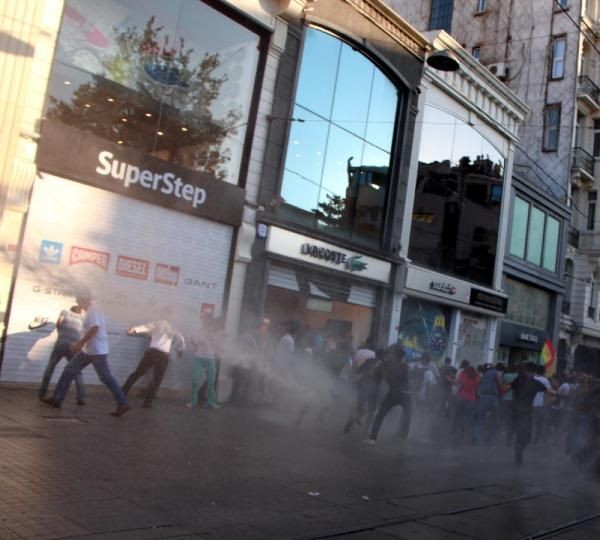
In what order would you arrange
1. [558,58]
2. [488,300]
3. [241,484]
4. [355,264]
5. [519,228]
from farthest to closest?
[558,58], [519,228], [488,300], [355,264], [241,484]

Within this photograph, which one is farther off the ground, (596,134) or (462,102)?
(596,134)

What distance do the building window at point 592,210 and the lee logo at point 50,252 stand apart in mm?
27286

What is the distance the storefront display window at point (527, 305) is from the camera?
25.2 meters

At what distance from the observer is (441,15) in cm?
3192

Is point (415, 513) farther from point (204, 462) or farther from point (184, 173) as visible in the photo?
point (184, 173)

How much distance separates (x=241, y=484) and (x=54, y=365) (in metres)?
4.60

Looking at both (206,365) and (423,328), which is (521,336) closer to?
(423,328)

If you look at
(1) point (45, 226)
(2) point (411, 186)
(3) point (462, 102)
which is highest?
(3) point (462, 102)

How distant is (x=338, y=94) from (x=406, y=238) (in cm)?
474

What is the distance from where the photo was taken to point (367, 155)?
17406mm

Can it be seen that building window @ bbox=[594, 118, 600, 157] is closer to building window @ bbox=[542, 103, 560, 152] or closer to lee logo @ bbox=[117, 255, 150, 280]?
building window @ bbox=[542, 103, 560, 152]

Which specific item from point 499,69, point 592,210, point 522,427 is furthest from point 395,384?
point 592,210

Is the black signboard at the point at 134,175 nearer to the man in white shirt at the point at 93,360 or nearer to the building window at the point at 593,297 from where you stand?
the man in white shirt at the point at 93,360

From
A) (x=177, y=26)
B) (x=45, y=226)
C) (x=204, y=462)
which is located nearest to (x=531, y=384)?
(x=204, y=462)
